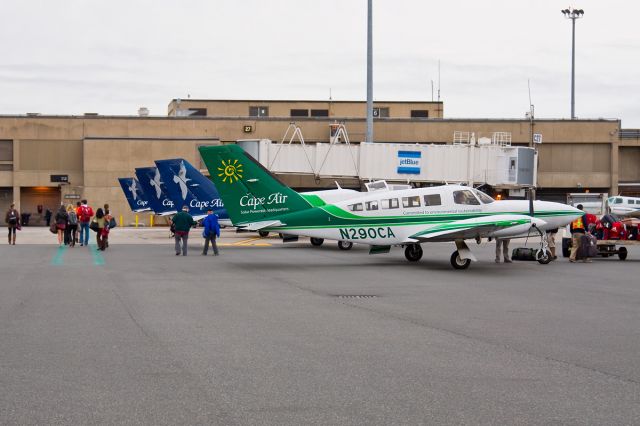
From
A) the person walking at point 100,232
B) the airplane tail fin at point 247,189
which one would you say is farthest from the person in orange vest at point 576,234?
the person walking at point 100,232

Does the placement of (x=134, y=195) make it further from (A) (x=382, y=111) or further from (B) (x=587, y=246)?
(B) (x=587, y=246)

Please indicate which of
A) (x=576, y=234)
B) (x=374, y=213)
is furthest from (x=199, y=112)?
(x=374, y=213)

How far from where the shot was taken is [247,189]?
2352 cm

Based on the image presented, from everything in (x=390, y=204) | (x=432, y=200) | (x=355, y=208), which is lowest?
(x=355, y=208)

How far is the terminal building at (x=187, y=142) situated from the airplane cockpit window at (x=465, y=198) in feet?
128

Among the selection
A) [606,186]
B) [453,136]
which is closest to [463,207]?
[453,136]

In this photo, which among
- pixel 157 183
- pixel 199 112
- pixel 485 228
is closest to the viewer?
pixel 485 228

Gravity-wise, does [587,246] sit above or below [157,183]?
below

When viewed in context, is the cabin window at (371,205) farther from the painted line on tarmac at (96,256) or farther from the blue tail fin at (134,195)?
the blue tail fin at (134,195)

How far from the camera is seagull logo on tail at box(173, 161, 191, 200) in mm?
38688

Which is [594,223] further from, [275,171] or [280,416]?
[275,171]

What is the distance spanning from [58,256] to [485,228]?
13.9 meters

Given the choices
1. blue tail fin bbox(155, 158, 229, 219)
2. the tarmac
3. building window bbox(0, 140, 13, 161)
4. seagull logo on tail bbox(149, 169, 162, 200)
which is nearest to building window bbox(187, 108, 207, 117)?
building window bbox(0, 140, 13, 161)

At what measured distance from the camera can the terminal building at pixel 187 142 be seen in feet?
209
